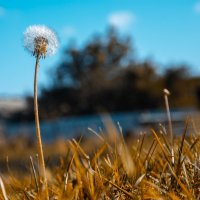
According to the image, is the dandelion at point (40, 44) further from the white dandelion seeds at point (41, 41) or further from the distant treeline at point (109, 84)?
the distant treeline at point (109, 84)

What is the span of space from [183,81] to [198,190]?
28664 millimetres

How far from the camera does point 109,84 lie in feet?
111

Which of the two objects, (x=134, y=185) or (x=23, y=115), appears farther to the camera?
(x=23, y=115)

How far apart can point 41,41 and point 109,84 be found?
32334mm

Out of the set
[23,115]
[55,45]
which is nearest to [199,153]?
[55,45]

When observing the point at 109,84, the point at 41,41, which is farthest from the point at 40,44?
the point at 109,84

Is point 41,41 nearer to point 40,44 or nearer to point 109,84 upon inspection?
point 40,44

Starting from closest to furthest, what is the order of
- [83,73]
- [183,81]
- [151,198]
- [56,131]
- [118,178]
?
[151,198], [118,178], [56,131], [183,81], [83,73]

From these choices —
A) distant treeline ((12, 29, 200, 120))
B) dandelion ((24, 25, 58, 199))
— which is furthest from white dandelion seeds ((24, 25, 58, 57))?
distant treeline ((12, 29, 200, 120))

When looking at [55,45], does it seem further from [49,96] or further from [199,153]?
[49,96]

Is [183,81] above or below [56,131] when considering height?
above

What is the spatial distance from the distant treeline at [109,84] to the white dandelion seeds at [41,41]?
2321cm

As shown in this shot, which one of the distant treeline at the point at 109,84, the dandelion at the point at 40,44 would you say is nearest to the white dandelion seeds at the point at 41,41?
the dandelion at the point at 40,44

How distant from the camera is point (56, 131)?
24.4m
